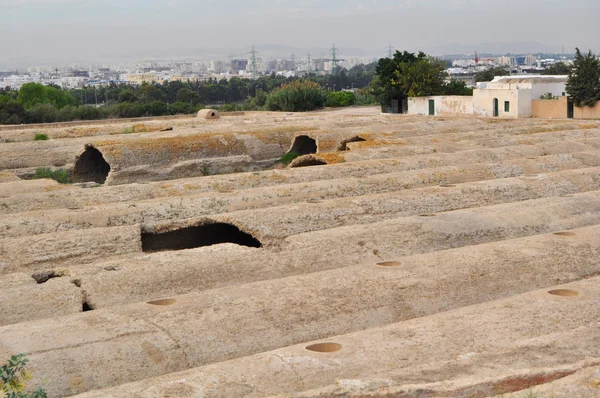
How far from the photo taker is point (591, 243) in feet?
40.6

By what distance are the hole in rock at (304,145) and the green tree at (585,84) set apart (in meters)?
18.1

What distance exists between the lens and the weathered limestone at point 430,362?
715 centimetres

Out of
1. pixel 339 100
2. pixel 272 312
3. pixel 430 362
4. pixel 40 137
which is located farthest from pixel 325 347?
pixel 339 100

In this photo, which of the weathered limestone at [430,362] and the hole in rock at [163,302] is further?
the hole in rock at [163,302]

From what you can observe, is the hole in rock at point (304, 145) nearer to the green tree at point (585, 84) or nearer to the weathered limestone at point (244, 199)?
the weathered limestone at point (244, 199)

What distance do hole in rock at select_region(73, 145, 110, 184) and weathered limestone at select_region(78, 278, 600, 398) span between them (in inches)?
640

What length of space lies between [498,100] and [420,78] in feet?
24.4

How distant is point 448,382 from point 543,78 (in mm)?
41319

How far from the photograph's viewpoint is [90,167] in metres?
24.0

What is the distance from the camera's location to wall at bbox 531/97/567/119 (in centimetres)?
3978

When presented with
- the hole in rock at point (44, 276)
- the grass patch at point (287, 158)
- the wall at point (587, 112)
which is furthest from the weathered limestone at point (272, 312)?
the wall at point (587, 112)

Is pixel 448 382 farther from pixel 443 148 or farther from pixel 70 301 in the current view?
pixel 443 148

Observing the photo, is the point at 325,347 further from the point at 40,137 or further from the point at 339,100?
the point at 339,100

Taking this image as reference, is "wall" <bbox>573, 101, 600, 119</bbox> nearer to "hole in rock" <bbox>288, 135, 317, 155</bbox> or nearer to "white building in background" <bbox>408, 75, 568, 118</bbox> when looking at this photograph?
"white building in background" <bbox>408, 75, 568, 118</bbox>
